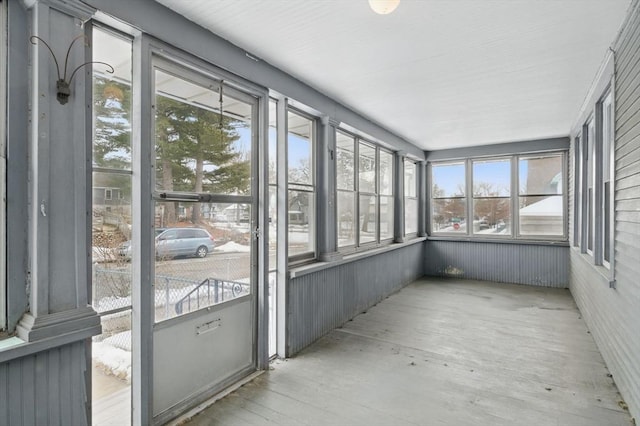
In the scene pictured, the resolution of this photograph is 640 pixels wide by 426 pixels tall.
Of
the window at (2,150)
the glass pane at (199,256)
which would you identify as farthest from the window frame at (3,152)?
the glass pane at (199,256)

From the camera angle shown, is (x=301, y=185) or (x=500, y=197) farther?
(x=500, y=197)

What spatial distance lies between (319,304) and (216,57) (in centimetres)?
267

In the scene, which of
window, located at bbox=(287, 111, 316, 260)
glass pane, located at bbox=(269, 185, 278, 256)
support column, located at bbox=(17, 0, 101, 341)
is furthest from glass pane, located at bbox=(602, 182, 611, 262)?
support column, located at bbox=(17, 0, 101, 341)

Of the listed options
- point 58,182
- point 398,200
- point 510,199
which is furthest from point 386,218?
point 58,182

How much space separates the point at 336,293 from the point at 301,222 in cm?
104

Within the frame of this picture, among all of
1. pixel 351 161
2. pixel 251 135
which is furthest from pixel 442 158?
pixel 251 135

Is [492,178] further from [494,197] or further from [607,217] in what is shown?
[607,217]

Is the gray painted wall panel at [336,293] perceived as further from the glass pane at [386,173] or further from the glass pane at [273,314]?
the glass pane at [386,173]

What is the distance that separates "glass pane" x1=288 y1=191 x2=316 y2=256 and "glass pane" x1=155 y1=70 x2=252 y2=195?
0.79 meters

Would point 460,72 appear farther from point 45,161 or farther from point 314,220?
point 45,161

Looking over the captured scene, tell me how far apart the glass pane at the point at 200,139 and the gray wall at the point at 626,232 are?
2833 mm

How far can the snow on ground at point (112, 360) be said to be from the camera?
2066 mm

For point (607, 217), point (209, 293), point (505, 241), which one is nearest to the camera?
point (209, 293)

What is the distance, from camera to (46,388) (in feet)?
5.70
